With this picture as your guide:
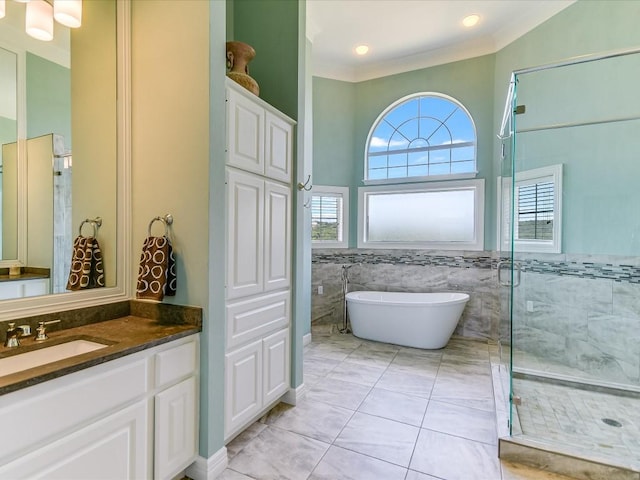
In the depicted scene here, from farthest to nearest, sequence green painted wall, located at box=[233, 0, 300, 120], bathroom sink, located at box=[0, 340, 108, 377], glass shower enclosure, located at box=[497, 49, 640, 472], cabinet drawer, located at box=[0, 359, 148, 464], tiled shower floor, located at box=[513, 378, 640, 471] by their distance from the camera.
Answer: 1. glass shower enclosure, located at box=[497, 49, 640, 472]
2. green painted wall, located at box=[233, 0, 300, 120]
3. tiled shower floor, located at box=[513, 378, 640, 471]
4. bathroom sink, located at box=[0, 340, 108, 377]
5. cabinet drawer, located at box=[0, 359, 148, 464]

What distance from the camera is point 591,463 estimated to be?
1.72 meters

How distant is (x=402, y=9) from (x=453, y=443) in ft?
12.7

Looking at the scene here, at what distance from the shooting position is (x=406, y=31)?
3.80m

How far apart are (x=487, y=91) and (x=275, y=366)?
4.01 m

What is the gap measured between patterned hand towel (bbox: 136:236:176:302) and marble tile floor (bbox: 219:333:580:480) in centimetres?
102

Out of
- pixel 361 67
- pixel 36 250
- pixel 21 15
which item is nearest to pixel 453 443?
pixel 36 250

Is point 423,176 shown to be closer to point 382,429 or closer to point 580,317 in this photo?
point 580,317

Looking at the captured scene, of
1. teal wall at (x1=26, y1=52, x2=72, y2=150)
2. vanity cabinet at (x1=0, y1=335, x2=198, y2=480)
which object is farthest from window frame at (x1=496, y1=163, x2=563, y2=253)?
teal wall at (x1=26, y1=52, x2=72, y2=150)

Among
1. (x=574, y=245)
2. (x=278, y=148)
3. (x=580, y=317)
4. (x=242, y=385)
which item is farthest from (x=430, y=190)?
(x=242, y=385)

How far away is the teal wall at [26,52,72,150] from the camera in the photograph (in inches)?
63.9

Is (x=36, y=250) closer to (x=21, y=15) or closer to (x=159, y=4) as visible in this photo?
(x=21, y=15)

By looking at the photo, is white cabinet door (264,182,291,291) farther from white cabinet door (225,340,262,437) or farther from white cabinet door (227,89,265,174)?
white cabinet door (225,340,262,437)

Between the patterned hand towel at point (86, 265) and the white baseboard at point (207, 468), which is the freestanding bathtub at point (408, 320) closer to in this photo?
the white baseboard at point (207, 468)

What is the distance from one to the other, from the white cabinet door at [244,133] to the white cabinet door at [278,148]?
55 millimetres
